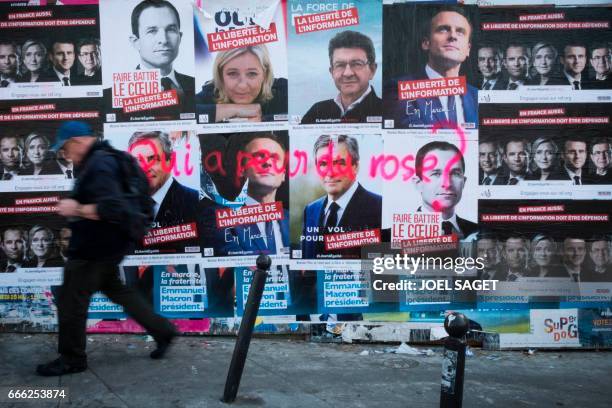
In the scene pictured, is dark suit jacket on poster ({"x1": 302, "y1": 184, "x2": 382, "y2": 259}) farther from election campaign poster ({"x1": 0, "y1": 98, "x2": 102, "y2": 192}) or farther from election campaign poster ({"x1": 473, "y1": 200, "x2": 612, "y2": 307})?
election campaign poster ({"x1": 0, "y1": 98, "x2": 102, "y2": 192})

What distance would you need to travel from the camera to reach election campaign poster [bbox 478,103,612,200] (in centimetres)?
575

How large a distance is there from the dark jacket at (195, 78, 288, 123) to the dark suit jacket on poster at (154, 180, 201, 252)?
2.41ft

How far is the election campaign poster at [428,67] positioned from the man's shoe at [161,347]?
2817 mm

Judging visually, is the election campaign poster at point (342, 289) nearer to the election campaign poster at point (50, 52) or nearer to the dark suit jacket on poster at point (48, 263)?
the dark suit jacket on poster at point (48, 263)

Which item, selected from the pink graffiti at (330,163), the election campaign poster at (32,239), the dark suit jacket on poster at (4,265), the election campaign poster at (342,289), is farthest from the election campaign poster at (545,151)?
the dark suit jacket on poster at (4,265)

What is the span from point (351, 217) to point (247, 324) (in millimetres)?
2001

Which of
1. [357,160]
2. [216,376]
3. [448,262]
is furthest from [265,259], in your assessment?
[448,262]

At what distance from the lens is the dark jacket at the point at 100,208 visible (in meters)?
4.34

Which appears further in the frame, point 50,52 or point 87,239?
point 50,52

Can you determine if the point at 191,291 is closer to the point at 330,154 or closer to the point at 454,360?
the point at 330,154

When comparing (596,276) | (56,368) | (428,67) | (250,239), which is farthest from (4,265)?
(596,276)

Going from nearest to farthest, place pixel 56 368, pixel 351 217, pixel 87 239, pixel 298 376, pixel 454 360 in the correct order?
pixel 454 360 < pixel 87 239 < pixel 56 368 < pixel 298 376 < pixel 351 217

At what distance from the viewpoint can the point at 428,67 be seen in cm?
577

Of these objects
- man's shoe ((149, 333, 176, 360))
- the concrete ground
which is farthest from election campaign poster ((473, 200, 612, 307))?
man's shoe ((149, 333, 176, 360))
